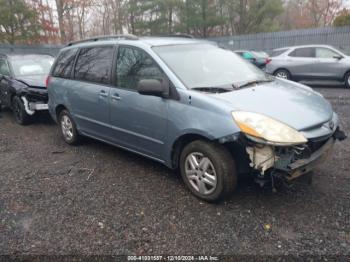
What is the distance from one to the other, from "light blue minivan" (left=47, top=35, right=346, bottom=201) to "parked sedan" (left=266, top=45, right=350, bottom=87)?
294 inches

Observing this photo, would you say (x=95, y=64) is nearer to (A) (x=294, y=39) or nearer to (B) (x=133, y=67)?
(B) (x=133, y=67)

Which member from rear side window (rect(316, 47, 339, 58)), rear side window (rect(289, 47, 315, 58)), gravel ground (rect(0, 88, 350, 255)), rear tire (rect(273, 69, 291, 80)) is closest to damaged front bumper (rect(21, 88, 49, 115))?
gravel ground (rect(0, 88, 350, 255))

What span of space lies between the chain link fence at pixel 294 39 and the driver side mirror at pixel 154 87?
11157mm

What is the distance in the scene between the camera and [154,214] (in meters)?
3.24

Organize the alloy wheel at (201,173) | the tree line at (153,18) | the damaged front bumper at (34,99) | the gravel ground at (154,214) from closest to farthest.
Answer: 1. the gravel ground at (154,214)
2. the alloy wheel at (201,173)
3. the damaged front bumper at (34,99)
4. the tree line at (153,18)

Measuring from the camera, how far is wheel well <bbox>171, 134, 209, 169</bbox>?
3.39 metres

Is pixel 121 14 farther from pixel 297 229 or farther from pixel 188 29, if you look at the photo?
pixel 297 229

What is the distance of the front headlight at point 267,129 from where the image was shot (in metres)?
A: 2.80

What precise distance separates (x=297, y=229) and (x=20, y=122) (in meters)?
6.52

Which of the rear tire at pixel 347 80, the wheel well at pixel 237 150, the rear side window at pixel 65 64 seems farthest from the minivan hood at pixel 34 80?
the rear tire at pixel 347 80

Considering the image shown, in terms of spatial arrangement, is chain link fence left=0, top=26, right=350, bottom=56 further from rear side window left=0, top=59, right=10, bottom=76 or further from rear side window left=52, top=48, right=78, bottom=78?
rear side window left=52, top=48, right=78, bottom=78

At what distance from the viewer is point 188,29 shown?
92.3 ft

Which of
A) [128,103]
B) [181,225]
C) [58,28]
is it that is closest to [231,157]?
[181,225]

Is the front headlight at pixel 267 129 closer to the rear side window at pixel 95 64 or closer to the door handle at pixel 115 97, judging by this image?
the door handle at pixel 115 97
